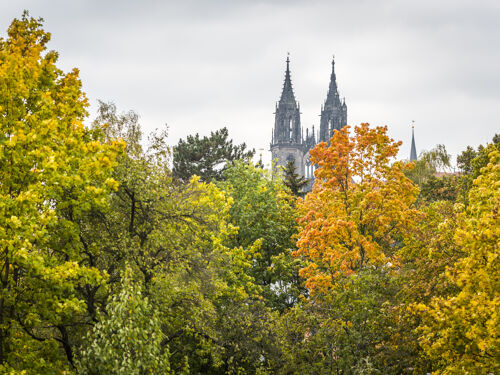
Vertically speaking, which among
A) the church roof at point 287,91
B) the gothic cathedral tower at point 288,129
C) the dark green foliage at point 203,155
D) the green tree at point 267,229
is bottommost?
the green tree at point 267,229

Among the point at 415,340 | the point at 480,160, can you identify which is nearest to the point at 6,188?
the point at 415,340

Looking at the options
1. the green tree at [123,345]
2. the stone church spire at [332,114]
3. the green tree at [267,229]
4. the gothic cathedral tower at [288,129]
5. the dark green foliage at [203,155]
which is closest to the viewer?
the green tree at [123,345]

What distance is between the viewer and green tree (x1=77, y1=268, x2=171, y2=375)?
10102 mm

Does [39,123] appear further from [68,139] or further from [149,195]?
[149,195]

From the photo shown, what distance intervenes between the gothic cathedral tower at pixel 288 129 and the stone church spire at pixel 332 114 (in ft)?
26.8

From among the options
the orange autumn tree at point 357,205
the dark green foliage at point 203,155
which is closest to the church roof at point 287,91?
the dark green foliage at point 203,155

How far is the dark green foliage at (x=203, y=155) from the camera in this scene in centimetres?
4347

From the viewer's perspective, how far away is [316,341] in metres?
14.7

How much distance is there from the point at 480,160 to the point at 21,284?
16.6 m

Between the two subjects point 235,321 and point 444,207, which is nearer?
point 235,321

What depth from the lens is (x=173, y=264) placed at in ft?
50.1

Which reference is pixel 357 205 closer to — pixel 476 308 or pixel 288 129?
pixel 476 308

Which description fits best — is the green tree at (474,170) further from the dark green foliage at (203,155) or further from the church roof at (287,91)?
the church roof at (287,91)

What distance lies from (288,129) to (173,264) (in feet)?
293
